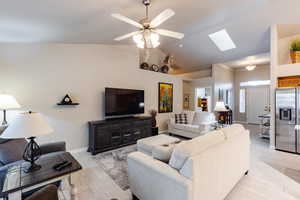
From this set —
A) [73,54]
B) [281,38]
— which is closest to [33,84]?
[73,54]

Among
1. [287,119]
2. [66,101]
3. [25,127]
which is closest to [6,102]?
[66,101]

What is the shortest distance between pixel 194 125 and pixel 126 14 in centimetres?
395

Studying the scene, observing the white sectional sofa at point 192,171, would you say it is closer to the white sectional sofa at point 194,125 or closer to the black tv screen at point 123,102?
the white sectional sofa at point 194,125

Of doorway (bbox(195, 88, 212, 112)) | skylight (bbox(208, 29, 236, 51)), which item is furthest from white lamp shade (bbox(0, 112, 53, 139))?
doorway (bbox(195, 88, 212, 112))

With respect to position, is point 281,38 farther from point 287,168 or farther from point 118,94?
point 118,94

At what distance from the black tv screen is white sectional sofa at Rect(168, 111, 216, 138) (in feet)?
4.41

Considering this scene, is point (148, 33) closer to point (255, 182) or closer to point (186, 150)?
point (186, 150)

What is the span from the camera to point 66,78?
143 inches

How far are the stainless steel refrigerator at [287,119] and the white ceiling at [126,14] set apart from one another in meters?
1.83

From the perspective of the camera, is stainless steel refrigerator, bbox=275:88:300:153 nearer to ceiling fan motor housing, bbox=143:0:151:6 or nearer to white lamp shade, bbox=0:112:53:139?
ceiling fan motor housing, bbox=143:0:151:6

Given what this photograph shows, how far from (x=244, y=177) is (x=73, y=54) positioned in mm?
4544

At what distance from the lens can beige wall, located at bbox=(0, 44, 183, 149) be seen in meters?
3.10

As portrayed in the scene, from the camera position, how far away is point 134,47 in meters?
4.96

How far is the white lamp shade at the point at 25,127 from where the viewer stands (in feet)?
4.53
